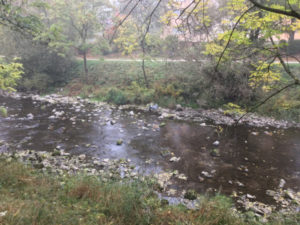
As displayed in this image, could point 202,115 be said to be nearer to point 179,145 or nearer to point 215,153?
point 179,145

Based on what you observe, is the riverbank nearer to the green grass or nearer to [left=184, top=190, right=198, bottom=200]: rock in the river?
the green grass

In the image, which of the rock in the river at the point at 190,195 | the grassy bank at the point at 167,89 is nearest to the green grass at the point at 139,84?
the grassy bank at the point at 167,89

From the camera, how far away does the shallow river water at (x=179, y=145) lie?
666 centimetres

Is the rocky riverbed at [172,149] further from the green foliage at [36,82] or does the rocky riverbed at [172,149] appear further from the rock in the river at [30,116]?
the green foliage at [36,82]

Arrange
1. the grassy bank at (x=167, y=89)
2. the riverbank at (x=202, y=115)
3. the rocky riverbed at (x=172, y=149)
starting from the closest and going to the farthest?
the rocky riverbed at (x=172, y=149)
the riverbank at (x=202, y=115)
the grassy bank at (x=167, y=89)

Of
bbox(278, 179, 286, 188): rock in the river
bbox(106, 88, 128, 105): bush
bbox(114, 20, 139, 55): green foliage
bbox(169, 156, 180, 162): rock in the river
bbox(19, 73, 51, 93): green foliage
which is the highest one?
bbox(114, 20, 139, 55): green foliage

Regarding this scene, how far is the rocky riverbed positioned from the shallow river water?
0.03m

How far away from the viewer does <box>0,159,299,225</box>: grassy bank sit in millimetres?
3164

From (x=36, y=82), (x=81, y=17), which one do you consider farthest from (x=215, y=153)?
(x=36, y=82)

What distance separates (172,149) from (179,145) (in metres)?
0.52

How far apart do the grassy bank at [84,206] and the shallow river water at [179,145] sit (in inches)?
60.2

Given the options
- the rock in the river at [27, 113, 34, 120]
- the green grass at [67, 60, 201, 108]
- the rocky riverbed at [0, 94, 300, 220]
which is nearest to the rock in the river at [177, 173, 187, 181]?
the rocky riverbed at [0, 94, 300, 220]

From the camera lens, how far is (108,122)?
11766 mm

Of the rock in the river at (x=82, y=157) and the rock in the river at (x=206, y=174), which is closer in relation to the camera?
the rock in the river at (x=206, y=174)
